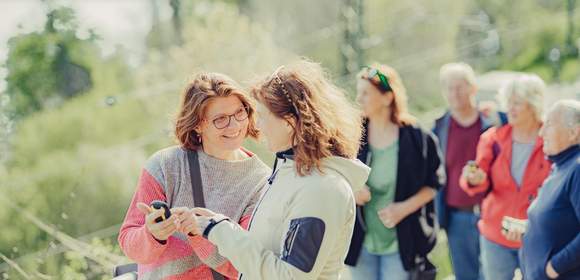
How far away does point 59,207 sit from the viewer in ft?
12.5

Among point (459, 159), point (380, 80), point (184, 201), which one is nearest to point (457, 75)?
point (459, 159)

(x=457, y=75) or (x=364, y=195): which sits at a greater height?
(x=457, y=75)

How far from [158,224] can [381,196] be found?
5.41ft

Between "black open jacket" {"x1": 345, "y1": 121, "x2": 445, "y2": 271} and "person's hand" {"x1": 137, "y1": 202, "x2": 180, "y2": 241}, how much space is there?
61.2 inches

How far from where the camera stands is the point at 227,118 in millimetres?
Result: 2312

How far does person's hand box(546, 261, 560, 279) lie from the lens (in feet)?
9.62

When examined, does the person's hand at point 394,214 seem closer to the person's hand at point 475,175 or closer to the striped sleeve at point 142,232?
the person's hand at point 475,175

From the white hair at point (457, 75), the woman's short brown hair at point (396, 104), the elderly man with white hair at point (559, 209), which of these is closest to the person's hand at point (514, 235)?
the elderly man with white hair at point (559, 209)

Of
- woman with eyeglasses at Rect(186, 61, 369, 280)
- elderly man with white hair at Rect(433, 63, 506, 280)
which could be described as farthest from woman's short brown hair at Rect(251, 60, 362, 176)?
elderly man with white hair at Rect(433, 63, 506, 280)

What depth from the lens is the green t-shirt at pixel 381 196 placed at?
3.47m

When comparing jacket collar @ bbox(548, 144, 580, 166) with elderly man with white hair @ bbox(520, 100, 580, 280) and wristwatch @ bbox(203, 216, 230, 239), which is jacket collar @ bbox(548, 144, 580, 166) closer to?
elderly man with white hair @ bbox(520, 100, 580, 280)

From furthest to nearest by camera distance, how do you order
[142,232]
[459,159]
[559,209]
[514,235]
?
[459,159] → [514,235] → [559,209] → [142,232]

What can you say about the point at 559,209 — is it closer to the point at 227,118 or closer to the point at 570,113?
the point at 570,113

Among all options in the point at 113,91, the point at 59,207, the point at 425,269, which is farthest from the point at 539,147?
the point at 113,91
